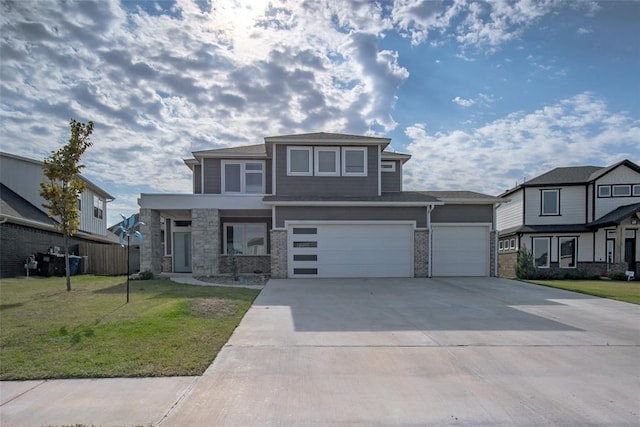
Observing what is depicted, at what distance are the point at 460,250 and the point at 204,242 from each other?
10.9 metres

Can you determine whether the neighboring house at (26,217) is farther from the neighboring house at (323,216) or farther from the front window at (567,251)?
the front window at (567,251)

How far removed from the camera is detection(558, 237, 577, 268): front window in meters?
21.3

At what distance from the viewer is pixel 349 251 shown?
50.1 ft

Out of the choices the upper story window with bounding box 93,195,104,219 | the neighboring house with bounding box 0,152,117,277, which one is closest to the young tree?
the neighboring house with bounding box 0,152,117,277

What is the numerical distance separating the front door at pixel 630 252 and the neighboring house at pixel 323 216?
9.93 m

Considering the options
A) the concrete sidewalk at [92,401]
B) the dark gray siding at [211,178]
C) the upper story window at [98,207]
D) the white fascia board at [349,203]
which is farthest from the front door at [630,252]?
the upper story window at [98,207]

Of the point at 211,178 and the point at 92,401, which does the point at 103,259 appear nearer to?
the point at 211,178

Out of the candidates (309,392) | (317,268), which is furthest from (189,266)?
(309,392)

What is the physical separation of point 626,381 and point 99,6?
12607 millimetres

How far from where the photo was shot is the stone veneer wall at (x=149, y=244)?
49.2 ft

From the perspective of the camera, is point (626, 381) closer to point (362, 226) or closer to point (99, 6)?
point (362, 226)

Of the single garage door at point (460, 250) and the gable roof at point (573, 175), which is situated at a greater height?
the gable roof at point (573, 175)

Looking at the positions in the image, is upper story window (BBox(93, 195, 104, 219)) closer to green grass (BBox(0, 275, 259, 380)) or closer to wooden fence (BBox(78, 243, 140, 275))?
wooden fence (BBox(78, 243, 140, 275))

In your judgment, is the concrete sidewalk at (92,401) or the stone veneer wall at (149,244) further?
the stone veneer wall at (149,244)
